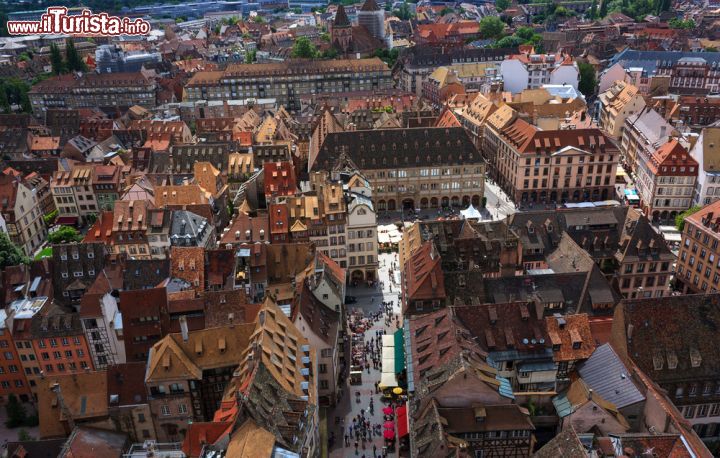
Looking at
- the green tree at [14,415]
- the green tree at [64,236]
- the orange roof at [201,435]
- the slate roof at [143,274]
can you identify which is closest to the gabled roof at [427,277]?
the orange roof at [201,435]

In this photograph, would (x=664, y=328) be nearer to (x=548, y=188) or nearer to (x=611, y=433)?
(x=611, y=433)

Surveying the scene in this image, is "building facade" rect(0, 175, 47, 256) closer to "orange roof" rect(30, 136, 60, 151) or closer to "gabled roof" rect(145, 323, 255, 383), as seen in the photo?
"orange roof" rect(30, 136, 60, 151)

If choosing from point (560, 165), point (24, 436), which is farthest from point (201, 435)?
point (560, 165)

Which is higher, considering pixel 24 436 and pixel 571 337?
pixel 571 337

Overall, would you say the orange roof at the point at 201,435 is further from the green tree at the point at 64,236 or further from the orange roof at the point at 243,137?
the orange roof at the point at 243,137

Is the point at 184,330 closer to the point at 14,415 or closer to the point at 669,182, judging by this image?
the point at 14,415

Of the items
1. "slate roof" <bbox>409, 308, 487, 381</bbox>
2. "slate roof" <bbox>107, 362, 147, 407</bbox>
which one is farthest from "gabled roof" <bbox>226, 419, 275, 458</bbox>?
"slate roof" <bbox>409, 308, 487, 381</bbox>

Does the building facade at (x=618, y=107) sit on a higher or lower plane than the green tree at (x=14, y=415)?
higher
